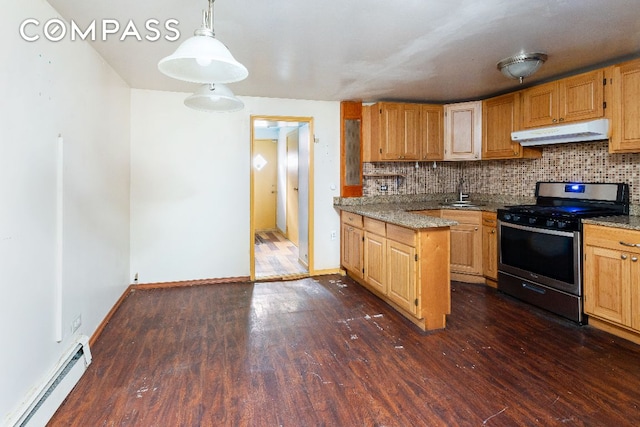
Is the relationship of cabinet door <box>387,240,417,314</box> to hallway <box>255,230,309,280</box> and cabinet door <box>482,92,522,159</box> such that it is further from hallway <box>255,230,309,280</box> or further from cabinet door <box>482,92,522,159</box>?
cabinet door <box>482,92,522,159</box>

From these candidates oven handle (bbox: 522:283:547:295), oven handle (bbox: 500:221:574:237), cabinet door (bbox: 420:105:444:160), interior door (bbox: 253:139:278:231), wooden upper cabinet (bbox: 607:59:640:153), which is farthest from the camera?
interior door (bbox: 253:139:278:231)

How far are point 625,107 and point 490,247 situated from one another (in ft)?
5.62

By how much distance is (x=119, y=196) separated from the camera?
359cm

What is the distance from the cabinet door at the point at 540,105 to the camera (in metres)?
3.48

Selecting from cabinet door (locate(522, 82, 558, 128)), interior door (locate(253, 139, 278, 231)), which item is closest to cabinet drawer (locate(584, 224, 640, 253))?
cabinet door (locate(522, 82, 558, 128))

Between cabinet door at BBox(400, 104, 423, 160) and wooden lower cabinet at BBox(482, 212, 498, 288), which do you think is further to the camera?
cabinet door at BBox(400, 104, 423, 160)

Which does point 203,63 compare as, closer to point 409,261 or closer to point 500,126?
point 409,261

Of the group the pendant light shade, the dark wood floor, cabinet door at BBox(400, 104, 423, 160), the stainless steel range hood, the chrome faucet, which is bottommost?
the dark wood floor

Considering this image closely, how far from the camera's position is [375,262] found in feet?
12.2

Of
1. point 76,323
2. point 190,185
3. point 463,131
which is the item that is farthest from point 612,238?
point 190,185

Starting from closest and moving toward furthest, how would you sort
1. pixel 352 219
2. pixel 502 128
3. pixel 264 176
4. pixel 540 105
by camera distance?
pixel 540 105 → pixel 502 128 → pixel 352 219 → pixel 264 176

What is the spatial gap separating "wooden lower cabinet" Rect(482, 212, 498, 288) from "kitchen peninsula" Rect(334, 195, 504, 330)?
0.16 m

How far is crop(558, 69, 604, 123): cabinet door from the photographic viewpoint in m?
3.08

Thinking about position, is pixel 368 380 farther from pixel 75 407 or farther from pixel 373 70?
pixel 373 70
